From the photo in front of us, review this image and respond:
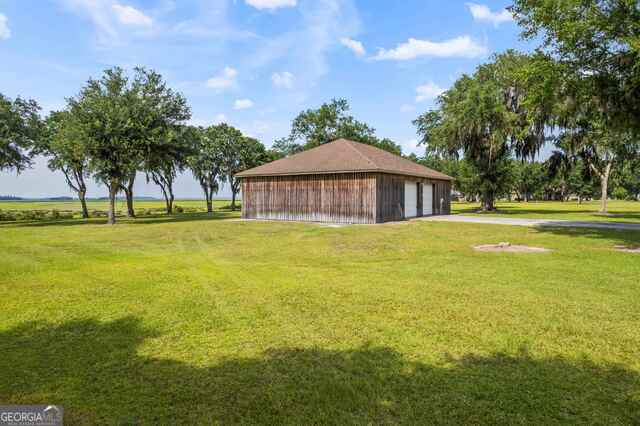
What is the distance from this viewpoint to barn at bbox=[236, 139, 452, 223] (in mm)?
22750

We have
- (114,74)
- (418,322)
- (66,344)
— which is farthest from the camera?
(114,74)

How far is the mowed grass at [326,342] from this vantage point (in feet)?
10.8

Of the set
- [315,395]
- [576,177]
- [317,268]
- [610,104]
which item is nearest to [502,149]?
[610,104]

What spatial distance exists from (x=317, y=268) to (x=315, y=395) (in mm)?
5906

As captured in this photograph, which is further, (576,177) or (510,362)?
(576,177)

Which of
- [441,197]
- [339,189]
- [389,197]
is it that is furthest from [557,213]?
[339,189]

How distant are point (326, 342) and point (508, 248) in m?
9.81

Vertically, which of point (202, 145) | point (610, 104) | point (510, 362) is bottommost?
point (510, 362)

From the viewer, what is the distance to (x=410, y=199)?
26.6 m

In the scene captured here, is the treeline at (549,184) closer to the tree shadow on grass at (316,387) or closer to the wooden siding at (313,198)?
the wooden siding at (313,198)

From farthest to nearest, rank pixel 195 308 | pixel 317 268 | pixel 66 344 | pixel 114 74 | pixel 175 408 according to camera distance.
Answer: pixel 114 74, pixel 317 268, pixel 195 308, pixel 66 344, pixel 175 408

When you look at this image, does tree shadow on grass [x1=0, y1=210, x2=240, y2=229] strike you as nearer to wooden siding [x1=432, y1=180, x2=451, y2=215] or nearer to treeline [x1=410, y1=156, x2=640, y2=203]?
wooden siding [x1=432, y1=180, x2=451, y2=215]

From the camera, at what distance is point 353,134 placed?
51.8 meters

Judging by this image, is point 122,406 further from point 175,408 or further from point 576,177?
point 576,177
